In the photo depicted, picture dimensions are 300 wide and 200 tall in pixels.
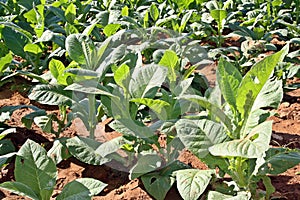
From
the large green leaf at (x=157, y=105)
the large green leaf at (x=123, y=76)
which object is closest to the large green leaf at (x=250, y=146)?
the large green leaf at (x=157, y=105)

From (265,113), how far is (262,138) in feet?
1.42

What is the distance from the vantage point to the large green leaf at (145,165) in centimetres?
259

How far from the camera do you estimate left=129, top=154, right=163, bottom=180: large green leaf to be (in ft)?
8.49

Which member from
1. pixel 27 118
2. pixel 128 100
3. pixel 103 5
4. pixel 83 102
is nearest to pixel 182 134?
pixel 128 100

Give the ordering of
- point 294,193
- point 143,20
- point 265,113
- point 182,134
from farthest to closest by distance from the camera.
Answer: point 143,20 → point 294,193 → point 265,113 → point 182,134

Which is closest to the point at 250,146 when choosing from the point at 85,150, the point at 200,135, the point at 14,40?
the point at 200,135

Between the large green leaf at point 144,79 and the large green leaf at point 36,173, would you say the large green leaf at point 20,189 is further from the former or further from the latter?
the large green leaf at point 144,79

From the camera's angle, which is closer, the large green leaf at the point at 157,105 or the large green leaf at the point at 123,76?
the large green leaf at the point at 157,105

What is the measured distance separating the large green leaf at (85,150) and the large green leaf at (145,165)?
0.52 ft

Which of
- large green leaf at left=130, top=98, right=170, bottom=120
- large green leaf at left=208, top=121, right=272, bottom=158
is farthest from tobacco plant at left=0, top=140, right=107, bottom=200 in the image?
large green leaf at left=208, top=121, right=272, bottom=158

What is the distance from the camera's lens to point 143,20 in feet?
15.4

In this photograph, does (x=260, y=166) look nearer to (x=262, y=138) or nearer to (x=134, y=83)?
(x=262, y=138)

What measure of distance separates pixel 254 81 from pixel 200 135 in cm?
Result: 33

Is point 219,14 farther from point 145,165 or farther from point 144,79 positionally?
point 145,165
